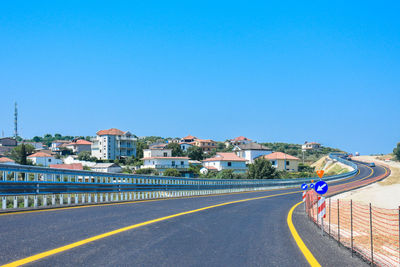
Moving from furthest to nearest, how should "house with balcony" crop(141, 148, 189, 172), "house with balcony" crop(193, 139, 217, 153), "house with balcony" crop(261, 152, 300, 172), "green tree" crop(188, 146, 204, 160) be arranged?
"house with balcony" crop(193, 139, 217, 153), "green tree" crop(188, 146, 204, 160), "house with balcony" crop(261, 152, 300, 172), "house with balcony" crop(141, 148, 189, 172)

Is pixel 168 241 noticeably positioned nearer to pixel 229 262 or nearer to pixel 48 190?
pixel 229 262

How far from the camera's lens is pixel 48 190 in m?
14.3

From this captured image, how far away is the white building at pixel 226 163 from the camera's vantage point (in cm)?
10469

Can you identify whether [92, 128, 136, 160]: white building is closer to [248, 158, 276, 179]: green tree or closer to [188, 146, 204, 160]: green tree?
[188, 146, 204, 160]: green tree

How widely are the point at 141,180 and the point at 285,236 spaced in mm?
14415

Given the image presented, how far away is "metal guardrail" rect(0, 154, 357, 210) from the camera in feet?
42.8

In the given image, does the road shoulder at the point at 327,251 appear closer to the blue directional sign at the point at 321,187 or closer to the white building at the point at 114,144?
the blue directional sign at the point at 321,187

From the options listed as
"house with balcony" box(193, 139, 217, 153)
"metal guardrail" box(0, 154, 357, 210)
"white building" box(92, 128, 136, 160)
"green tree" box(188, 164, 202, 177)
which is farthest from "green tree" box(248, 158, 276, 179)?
"house with balcony" box(193, 139, 217, 153)

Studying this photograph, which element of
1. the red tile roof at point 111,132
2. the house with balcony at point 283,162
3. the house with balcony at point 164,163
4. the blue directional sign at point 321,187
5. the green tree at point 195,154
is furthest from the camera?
the green tree at point 195,154

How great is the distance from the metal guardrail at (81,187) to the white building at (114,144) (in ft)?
275

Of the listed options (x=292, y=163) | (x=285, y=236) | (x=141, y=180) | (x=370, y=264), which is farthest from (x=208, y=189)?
(x=292, y=163)

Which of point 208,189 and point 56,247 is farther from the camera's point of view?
point 208,189

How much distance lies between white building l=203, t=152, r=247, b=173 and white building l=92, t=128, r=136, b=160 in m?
24.7

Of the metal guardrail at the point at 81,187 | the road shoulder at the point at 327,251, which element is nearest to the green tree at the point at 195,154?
the metal guardrail at the point at 81,187
